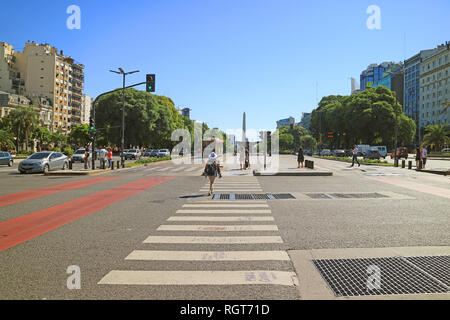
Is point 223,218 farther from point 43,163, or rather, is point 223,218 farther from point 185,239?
point 43,163

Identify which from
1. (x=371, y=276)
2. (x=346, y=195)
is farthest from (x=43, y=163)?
(x=371, y=276)

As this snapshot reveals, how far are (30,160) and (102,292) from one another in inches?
894

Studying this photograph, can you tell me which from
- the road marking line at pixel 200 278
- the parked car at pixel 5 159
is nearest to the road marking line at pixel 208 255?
the road marking line at pixel 200 278

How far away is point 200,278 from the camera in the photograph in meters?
4.16

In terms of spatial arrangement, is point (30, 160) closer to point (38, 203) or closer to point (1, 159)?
point (1, 159)

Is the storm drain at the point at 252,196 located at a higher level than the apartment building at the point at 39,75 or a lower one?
lower

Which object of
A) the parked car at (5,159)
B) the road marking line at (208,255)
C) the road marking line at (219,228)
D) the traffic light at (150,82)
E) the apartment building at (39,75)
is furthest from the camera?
the apartment building at (39,75)

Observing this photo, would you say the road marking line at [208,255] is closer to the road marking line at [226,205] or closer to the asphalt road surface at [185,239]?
the asphalt road surface at [185,239]

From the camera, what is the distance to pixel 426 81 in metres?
92.3

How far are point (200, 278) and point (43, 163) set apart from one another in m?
22.3

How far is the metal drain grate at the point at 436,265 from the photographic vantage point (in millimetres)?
4176

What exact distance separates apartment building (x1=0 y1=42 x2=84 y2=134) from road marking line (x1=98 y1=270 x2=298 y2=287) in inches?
3923

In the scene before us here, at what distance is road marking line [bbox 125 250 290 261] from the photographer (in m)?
4.96
